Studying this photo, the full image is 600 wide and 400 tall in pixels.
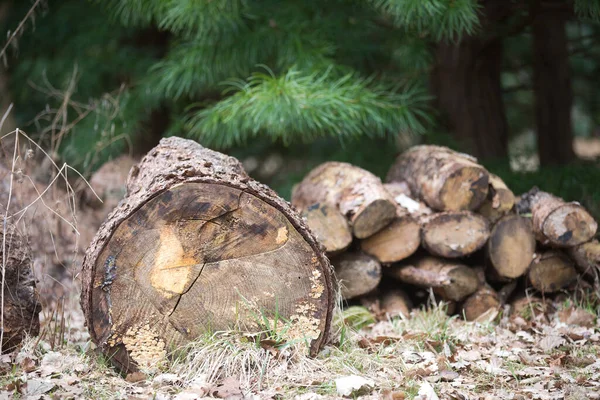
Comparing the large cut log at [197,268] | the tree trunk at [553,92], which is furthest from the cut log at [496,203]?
the tree trunk at [553,92]

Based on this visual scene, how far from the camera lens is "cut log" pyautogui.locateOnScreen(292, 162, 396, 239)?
3205mm

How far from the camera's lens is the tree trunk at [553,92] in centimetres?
539

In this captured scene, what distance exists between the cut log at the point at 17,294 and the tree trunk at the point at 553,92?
14.2 ft

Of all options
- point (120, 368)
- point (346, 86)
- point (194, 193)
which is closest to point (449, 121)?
point (346, 86)

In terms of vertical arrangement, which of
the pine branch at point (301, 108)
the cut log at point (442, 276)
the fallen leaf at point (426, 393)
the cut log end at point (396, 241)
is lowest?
the cut log at point (442, 276)

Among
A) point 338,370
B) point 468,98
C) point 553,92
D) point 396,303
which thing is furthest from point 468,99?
point 338,370

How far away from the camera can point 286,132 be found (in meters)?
3.90

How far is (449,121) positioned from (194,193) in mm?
3148

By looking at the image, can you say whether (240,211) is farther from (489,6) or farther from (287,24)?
(489,6)

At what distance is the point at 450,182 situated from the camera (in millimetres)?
3312

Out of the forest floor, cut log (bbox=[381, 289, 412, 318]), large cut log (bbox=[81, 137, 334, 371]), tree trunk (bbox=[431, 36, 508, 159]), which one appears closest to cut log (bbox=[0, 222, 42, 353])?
the forest floor

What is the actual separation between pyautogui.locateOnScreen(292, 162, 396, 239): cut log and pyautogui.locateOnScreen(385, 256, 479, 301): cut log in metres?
0.33

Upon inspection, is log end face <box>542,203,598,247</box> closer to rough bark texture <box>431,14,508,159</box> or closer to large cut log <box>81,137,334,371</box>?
large cut log <box>81,137,334,371</box>

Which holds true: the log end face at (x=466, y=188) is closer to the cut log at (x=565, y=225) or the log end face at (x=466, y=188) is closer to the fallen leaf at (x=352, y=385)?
the cut log at (x=565, y=225)
